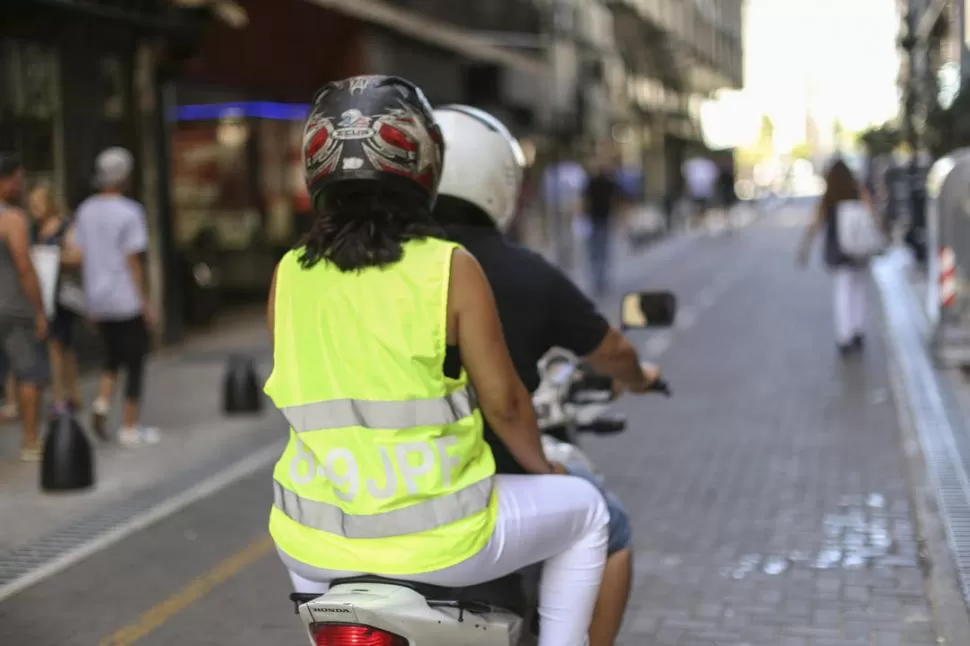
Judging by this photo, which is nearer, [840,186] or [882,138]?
[840,186]

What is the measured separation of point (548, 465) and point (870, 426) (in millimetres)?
6346

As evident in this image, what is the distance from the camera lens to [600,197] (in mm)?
19609

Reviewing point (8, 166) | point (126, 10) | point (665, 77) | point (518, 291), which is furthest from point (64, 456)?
point (665, 77)

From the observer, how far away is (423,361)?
2.84 meters

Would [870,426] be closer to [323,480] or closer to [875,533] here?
[875,533]

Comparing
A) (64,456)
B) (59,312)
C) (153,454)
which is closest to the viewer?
(64,456)

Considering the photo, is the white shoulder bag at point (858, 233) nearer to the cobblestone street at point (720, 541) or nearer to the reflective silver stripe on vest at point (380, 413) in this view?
the cobblestone street at point (720, 541)

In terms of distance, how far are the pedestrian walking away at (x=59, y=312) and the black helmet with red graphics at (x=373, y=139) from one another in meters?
6.38

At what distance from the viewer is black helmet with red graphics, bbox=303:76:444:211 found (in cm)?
288

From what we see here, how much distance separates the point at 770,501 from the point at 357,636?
4812 millimetres

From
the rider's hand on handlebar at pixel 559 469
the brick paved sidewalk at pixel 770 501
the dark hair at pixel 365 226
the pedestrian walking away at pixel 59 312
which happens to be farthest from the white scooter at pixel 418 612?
the pedestrian walking away at pixel 59 312

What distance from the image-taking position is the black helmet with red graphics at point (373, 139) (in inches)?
113

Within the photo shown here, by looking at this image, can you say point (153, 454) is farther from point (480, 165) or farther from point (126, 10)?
point (480, 165)

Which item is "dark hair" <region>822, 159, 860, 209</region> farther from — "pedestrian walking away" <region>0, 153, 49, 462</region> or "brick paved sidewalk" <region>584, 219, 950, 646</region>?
"pedestrian walking away" <region>0, 153, 49, 462</region>
